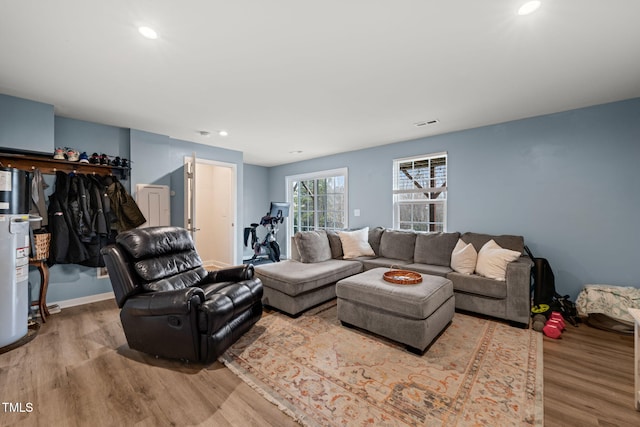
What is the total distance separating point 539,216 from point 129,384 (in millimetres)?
4611

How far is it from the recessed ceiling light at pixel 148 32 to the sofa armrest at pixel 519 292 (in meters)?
3.80

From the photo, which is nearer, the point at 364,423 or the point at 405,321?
the point at 364,423

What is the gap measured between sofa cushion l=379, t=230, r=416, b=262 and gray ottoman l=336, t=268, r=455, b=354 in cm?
119

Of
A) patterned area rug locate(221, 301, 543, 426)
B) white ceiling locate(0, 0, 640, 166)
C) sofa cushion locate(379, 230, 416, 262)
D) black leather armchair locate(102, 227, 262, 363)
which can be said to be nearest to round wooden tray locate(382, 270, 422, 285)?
patterned area rug locate(221, 301, 543, 426)

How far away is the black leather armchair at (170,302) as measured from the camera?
1995 millimetres

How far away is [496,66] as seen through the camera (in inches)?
87.0

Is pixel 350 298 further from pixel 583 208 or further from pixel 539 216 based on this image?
pixel 583 208

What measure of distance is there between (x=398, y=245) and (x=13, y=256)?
4.40 m

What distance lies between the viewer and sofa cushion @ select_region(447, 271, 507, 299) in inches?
111

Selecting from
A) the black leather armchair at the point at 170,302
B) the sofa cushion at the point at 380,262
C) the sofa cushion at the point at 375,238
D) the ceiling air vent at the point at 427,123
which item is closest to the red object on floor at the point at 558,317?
the sofa cushion at the point at 380,262

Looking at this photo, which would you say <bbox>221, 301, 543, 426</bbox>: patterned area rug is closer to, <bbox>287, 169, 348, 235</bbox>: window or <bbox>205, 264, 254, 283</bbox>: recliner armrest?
<bbox>205, 264, 254, 283</bbox>: recliner armrest

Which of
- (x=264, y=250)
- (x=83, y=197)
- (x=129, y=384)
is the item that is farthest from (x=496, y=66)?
(x=264, y=250)

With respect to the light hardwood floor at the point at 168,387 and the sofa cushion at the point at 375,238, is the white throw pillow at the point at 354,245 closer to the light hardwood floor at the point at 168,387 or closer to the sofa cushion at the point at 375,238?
the sofa cushion at the point at 375,238

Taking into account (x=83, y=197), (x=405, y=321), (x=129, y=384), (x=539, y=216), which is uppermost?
(x=83, y=197)
